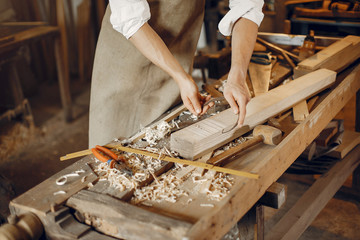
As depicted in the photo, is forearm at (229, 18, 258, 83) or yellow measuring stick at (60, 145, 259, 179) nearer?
yellow measuring stick at (60, 145, 259, 179)

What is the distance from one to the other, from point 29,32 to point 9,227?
3214 millimetres

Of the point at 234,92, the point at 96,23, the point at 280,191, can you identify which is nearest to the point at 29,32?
the point at 96,23

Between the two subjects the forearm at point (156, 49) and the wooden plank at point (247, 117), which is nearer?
the wooden plank at point (247, 117)

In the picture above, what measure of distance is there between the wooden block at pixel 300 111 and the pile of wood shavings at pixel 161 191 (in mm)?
749

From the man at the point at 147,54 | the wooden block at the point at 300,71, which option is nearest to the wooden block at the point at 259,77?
the wooden block at the point at 300,71

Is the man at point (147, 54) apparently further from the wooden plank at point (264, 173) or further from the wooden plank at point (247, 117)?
the wooden plank at point (264, 173)

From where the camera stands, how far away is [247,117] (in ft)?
5.38

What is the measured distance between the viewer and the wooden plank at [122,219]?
1067 mm

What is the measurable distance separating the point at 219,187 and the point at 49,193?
23.0 inches

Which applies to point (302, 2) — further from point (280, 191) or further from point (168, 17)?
point (280, 191)

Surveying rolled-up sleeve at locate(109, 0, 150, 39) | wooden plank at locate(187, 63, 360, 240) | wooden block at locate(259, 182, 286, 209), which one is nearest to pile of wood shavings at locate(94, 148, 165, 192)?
wooden plank at locate(187, 63, 360, 240)

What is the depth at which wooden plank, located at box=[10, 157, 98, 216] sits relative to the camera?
48.6 inches

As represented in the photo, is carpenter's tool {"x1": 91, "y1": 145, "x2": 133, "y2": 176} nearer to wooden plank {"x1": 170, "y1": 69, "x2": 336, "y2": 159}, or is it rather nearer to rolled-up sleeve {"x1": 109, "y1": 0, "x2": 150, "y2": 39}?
wooden plank {"x1": 170, "y1": 69, "x2": 336, "y2": 159}

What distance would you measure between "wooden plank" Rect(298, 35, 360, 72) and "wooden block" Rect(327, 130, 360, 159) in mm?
589
